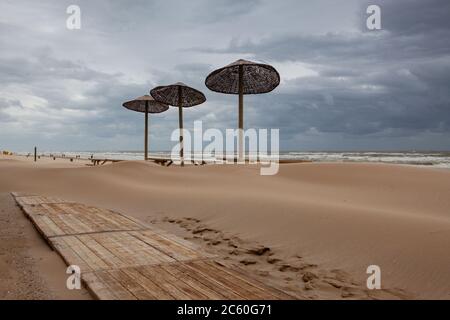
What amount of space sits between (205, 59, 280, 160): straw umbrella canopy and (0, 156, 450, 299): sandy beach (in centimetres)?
392

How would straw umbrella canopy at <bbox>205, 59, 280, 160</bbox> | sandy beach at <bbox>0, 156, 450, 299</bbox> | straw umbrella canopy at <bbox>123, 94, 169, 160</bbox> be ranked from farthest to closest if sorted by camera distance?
straw umbrella canopy at <bbox>123, 94, 169, 160</bbox> → straw umbrella canopy at <bbox>205, 59, 280, 160</bbox> → sandy beach at <bbox>0, 156, 450, 299</bbox>

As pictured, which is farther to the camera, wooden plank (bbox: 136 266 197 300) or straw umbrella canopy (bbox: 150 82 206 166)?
straw umbrella canopy (bbox: 150 82 206 166)

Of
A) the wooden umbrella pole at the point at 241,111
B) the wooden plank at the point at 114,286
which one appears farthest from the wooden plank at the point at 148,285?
the wooden umbrella pole at the point at 241,111

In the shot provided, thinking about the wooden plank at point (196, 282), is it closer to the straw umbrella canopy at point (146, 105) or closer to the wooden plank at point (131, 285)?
the wooden plank at point (131, 285)

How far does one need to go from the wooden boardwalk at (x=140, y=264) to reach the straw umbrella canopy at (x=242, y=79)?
8.28 meters

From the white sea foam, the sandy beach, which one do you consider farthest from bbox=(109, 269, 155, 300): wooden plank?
the white sea foam

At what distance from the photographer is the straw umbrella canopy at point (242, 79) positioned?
12.7 metres

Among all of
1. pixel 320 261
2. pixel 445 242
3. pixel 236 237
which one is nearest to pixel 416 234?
pixel 445 242

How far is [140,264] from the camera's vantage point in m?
3.41

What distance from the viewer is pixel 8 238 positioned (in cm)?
480

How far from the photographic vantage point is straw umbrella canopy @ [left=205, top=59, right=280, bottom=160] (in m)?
12.7

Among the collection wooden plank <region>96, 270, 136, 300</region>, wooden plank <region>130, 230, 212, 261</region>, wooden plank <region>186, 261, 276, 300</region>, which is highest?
wooden plank <region>130, 230, 212, 261</region>

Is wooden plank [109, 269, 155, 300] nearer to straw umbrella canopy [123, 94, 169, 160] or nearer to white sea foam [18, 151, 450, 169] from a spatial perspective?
straw umbrella canopy [123, 94, 169, 160]
